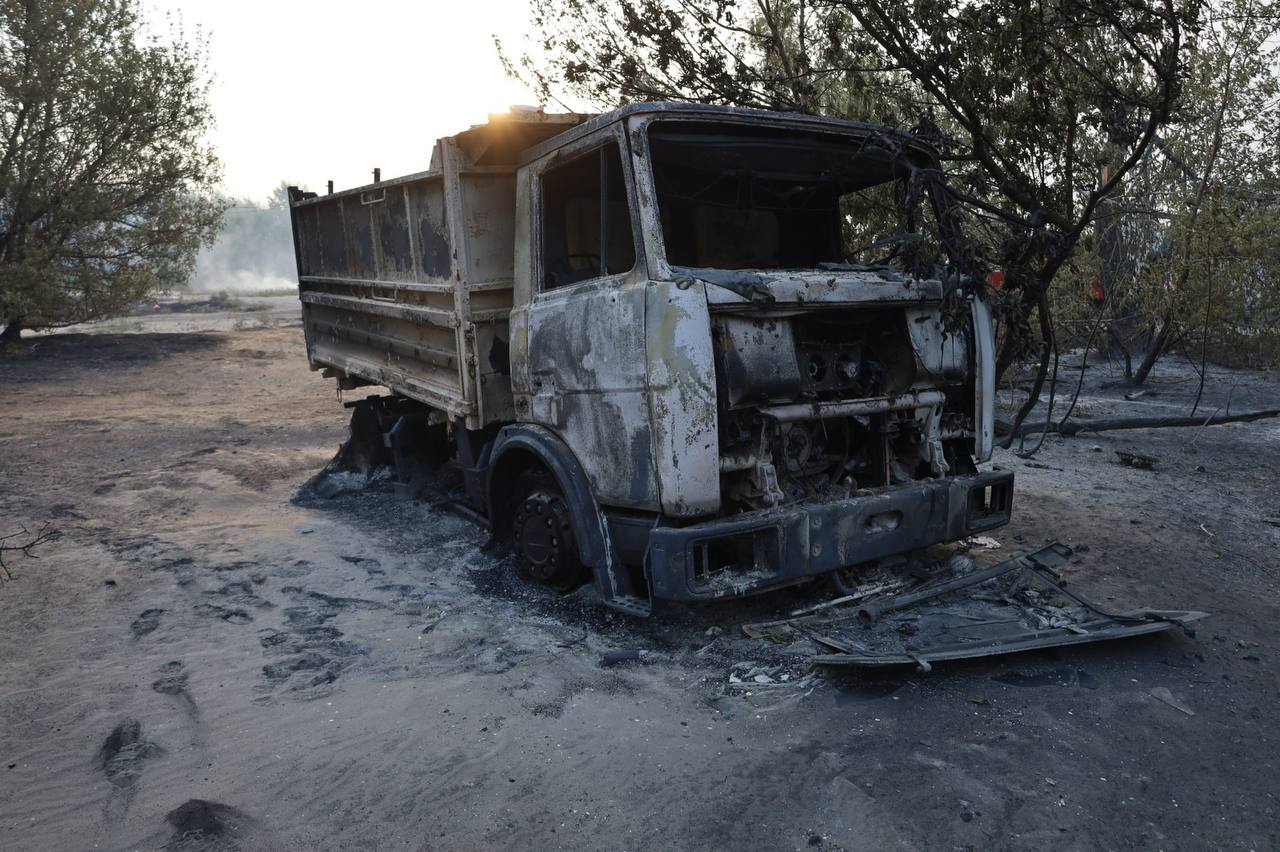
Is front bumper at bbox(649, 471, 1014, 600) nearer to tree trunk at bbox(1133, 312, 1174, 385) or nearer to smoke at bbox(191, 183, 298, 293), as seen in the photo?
tree trunk at bbox(1133, 312, 1174, 385)

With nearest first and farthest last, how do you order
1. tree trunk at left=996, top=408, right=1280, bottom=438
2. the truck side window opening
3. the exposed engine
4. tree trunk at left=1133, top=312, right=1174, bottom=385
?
the exposed engine → the truck side window opening → tree trunk at left=996, top=408, right=1280, bottom=438 → tree trunk at left=1133, top=312, right=1174, bottom=385

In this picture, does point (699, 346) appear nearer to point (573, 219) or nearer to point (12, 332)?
point (573, 219)

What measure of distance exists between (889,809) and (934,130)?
11.4ft

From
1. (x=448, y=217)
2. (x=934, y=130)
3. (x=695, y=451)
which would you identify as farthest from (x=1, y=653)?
(x=934, y=130)

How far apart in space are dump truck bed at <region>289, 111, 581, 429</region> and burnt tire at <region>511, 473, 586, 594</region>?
2.00 ft

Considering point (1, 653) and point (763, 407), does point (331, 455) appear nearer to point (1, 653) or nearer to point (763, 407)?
point (1, 653)

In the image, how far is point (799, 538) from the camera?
3.79m

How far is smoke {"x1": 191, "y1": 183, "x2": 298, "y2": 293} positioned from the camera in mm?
Answer: 66688

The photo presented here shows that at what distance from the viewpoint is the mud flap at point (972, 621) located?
11.5 ft

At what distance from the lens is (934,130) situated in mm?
4648

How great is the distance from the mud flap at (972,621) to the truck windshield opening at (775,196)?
1.55 meters

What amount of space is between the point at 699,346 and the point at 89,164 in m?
15.5

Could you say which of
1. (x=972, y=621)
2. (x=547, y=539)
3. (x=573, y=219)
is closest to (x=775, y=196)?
(x=573, y=219)

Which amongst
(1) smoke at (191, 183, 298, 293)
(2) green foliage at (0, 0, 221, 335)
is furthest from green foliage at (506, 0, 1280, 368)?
(1) smoke at (191, 183, 298, 293)
